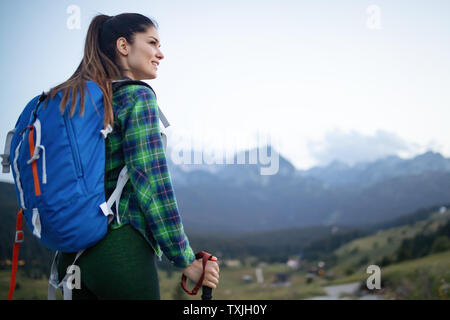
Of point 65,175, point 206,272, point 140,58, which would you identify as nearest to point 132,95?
point 140,58

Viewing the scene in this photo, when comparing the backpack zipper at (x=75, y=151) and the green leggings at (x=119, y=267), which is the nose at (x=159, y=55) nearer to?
the backpack zipper at (x=75, y=151)

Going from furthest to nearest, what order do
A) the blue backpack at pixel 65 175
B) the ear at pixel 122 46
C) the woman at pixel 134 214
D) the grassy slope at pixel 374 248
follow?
the grassy slope at pixel 374 248 < the ear at pixel 122 46 < the woman at pixel 134 214 < the blue backpack at pixel 65 175

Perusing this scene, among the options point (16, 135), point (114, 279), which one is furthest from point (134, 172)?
point (16, 135)

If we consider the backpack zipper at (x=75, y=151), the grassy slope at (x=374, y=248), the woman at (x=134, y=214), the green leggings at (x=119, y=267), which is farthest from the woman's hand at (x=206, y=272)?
the grassy slope at (x=374, y=248)

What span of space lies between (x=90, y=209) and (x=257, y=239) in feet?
357

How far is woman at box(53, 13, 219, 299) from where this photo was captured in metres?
1.61

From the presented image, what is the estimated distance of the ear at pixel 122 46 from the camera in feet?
6.22

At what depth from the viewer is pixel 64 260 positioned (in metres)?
1.74

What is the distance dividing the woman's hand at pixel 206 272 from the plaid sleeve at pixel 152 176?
34 mm

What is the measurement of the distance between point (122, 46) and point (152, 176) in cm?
71

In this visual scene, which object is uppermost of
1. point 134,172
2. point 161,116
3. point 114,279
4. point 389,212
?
point 389,212
